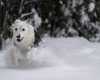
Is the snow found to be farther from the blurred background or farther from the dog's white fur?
the dog's white fur

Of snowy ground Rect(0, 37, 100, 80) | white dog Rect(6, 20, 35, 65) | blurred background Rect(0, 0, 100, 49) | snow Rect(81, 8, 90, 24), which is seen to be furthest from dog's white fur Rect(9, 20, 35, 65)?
snow Rect(81, 8, 90, 24)

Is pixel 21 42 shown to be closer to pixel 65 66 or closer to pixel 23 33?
pixel 23 33

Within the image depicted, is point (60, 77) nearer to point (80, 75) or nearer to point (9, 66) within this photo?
point (80, 75)

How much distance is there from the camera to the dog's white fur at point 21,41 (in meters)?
5.57

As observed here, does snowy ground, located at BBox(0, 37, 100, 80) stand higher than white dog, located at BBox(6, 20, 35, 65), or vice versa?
white dog, located at BBox(6, 20, 35, 65)

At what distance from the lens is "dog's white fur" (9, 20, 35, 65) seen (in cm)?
557

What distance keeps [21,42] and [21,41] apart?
0.06 ft

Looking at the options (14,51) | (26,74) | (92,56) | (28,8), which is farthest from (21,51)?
(28,8)

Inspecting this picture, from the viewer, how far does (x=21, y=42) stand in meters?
5.67

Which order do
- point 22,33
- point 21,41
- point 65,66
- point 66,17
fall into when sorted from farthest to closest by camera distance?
point 66,17, point 65,66, point 21,41, point 22,33

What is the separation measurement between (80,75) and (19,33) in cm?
116

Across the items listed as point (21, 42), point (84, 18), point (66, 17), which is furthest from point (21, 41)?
point (84, 18)

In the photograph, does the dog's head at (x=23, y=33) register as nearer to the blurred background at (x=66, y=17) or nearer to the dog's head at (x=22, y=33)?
the dog's head at (x=22, y=33)

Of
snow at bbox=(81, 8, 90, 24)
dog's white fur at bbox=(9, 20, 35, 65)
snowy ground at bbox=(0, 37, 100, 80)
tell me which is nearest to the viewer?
snowy ground at bbox=(0, 37, 100, 80)
